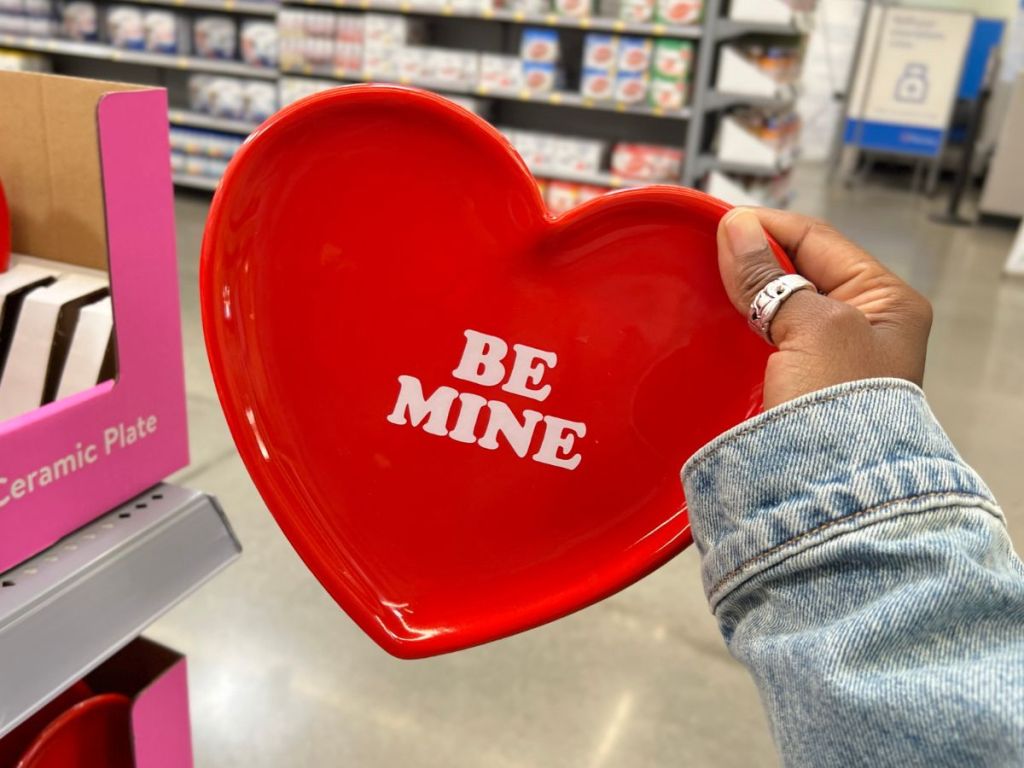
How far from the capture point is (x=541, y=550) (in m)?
0.84

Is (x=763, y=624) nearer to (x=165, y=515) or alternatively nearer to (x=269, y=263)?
(x=269, y=263)

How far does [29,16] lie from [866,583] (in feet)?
21.1

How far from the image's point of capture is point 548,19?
4.54 metres

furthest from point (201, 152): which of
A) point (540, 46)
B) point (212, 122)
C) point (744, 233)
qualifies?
point (744, 233)

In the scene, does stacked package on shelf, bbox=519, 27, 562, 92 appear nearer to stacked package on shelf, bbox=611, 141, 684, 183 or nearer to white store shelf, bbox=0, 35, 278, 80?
stacked package on shelf, bbox=611, 141, 684, 183

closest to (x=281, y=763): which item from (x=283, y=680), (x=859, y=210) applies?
(x=283, y=680)

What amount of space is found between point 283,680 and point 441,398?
1358 millimetres

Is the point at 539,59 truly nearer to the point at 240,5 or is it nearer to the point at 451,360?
the point at 240,5

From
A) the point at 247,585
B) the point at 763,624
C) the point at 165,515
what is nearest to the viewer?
the point at 763,624

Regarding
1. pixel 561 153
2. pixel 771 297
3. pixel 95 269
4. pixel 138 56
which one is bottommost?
pixel 561 153

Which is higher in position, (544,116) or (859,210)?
(544,116)

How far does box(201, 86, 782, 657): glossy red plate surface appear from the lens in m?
0.75

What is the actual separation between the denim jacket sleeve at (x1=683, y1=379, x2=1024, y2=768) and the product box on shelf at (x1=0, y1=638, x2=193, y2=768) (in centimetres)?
72

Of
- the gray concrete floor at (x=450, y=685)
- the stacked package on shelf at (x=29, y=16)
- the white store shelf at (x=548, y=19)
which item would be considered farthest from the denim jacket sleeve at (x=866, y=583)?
the stacked package on shelf at (x=29, y=16)
